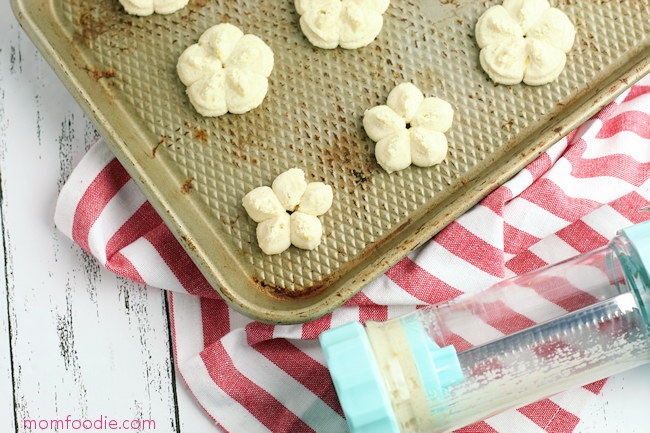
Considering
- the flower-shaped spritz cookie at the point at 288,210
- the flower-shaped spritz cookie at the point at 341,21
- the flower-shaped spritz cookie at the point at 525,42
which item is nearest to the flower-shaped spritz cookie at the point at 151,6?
the flower-shaped spritz cookie at the point at 341,21

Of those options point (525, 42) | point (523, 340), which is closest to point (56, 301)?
point (523, 340)

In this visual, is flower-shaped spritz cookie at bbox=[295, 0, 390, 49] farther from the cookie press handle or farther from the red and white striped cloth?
the cookie press handle

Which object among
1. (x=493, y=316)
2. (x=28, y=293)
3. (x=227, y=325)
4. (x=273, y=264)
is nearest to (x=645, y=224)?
(x=493, y=316)

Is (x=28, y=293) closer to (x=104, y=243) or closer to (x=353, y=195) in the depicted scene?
(x=104, y=243)

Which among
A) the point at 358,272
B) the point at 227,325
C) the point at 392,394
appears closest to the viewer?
the point at 392,394

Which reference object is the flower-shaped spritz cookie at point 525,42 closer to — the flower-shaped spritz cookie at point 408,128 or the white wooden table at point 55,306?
the flower-shaped spritz cookie at point 408,128
